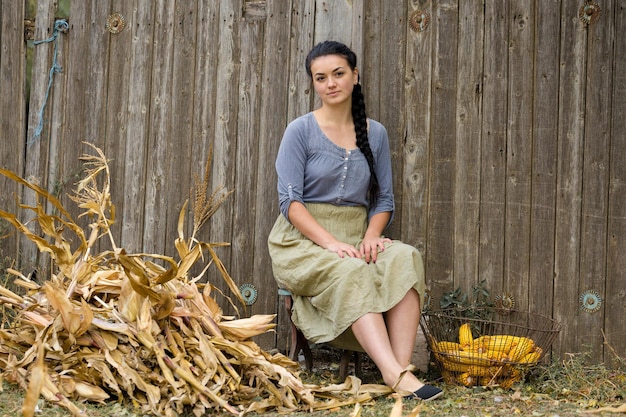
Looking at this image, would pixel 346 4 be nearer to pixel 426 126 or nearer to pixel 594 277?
pixel 426 126

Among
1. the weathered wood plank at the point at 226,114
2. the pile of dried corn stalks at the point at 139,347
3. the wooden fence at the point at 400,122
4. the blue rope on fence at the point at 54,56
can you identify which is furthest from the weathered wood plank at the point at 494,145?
the blue rope on fence at the point at 54,56

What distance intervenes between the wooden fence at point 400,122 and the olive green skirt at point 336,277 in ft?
1.47

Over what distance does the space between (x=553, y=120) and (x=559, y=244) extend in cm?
66

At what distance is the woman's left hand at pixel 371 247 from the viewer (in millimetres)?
3840

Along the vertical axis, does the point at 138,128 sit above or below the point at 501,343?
above

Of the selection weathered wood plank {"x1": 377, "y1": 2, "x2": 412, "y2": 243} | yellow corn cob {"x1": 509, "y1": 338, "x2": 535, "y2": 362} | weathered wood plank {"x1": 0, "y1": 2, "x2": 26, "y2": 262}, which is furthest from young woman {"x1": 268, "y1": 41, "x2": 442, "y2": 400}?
weathered wood plank {"x1": 0, "y1": 2, "x2": 26, "y2": 262}

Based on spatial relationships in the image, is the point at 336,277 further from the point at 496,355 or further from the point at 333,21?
the point at 333,21

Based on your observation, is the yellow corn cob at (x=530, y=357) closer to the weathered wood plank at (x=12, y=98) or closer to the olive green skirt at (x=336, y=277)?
the olive green skirt at (x=336, y=277)

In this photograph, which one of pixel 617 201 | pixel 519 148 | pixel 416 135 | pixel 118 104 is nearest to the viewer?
pixel 617 201

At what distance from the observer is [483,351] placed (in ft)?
12.3

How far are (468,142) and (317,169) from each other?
0.87 meters

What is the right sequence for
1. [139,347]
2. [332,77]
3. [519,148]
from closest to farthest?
[139,347] < [332,77] < [519,148]

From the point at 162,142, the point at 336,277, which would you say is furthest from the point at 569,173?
the point at 162,142

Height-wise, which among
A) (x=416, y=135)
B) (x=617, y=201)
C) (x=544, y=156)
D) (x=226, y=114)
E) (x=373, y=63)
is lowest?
(x=617, y=201)
